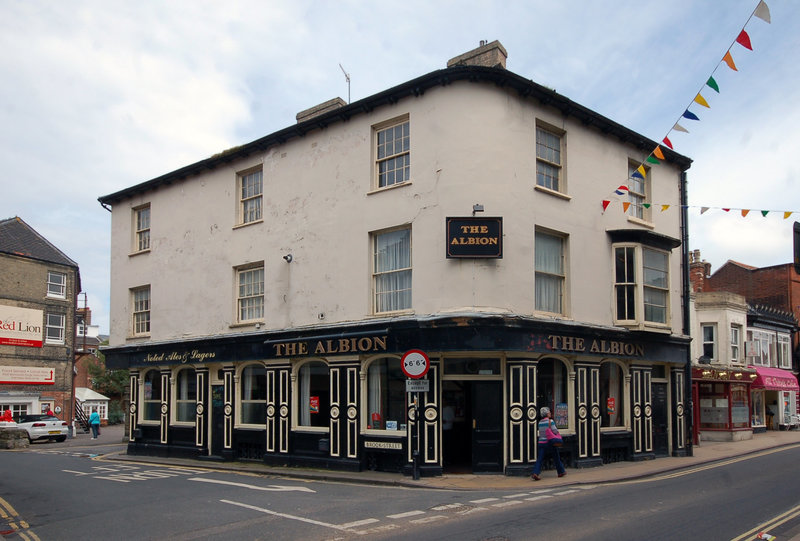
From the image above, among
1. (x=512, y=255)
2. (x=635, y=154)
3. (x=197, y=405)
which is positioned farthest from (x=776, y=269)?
(x=197, y=405)

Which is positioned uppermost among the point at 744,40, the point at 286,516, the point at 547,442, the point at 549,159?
the point at 744,40

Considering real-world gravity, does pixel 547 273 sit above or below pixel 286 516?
above

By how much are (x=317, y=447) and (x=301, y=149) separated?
8353 millimetres

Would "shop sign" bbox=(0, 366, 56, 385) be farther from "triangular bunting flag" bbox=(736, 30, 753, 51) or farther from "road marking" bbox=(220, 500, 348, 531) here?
"triangular bunting flag" bbox=(736, 30, 753, 51)

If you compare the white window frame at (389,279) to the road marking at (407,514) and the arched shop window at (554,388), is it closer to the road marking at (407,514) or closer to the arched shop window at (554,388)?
the arched shop window at (554,388)

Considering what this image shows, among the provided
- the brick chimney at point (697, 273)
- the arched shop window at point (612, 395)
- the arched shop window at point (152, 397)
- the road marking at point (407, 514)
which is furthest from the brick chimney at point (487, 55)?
the brick chimney at point (697, 273)

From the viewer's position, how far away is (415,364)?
1479cm

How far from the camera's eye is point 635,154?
20594 mm

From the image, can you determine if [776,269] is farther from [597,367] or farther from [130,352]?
[130,352]

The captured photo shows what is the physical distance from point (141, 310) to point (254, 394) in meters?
7.18

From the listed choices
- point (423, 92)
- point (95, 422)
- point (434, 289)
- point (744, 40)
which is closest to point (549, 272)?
point (434, 289)

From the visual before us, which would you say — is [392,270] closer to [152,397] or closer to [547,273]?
[547,273]

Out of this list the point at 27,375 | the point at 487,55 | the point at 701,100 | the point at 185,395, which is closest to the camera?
the point at 701,100

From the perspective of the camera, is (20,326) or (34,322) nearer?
(20,326)
